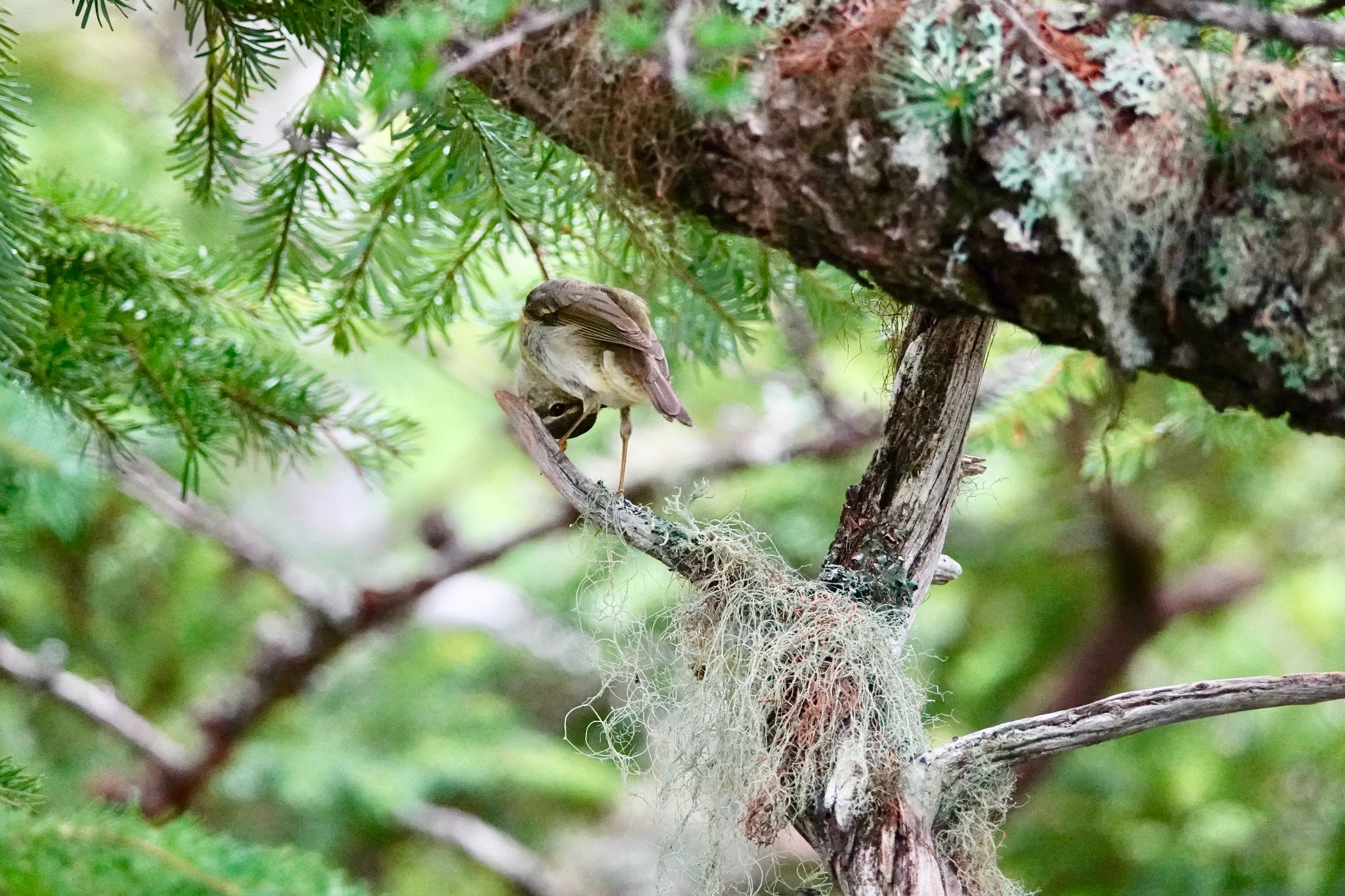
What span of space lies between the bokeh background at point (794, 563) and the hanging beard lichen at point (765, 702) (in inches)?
55.9

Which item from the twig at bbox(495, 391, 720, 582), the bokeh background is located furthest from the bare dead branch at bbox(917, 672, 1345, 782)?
the bokeh background

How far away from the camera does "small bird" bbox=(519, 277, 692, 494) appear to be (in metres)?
1.46

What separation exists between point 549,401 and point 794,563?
194cm

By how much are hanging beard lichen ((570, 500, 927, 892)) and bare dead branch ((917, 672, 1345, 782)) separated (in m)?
0.06

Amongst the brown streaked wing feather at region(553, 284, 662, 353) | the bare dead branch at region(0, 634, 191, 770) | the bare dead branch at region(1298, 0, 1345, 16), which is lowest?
the bare dead branch at region(0, 634, 191, 770)

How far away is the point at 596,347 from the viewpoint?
153cm

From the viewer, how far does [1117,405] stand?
121 cm

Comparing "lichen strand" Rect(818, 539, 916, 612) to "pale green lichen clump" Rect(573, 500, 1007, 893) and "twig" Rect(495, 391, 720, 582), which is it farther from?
"twig" Rect(495, 391, 720, 582)

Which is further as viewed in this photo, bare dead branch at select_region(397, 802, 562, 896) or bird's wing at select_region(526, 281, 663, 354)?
bare dead branch at select_region(397, 802, 562, 896)

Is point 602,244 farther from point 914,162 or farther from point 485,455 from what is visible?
point 485,455

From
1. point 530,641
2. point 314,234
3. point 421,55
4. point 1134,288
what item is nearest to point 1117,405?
point 1134,288

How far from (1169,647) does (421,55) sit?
154 inches

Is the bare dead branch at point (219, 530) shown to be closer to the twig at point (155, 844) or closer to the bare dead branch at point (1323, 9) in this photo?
the twig at point (155, 844)

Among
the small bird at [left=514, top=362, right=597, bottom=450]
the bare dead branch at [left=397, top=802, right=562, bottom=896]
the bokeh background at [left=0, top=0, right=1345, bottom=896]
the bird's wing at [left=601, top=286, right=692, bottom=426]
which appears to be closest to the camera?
the bird's wing at [left=601, top=286, right=692, bottom=426]
